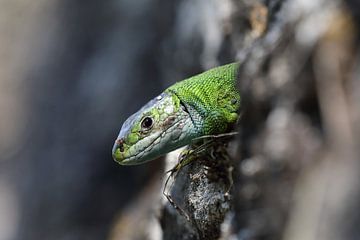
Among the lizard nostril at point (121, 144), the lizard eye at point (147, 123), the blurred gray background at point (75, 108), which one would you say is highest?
the lizard eye at point (147, 123)

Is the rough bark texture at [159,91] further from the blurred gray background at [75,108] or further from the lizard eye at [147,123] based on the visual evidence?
the lizard eye at [147,123]

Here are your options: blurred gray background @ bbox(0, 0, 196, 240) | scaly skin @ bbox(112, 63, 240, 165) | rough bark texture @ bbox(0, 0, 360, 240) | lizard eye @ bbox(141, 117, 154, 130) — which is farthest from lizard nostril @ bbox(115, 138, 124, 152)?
blurred gray background @ bbox(0, 0, 196, 240)

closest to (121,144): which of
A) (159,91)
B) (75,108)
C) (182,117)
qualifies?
(182,117)

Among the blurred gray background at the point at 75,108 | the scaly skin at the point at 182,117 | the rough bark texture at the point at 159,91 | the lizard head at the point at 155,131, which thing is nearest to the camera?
the rough bark texture at the point at 159,91

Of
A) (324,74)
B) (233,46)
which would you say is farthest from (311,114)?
(233,46)

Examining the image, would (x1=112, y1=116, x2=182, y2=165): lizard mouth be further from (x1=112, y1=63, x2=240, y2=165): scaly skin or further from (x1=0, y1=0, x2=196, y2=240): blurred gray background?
(x1=0, y1=0, x2=196, y2=240): blurred gray background

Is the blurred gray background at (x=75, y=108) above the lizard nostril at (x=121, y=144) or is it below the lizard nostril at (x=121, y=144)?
below

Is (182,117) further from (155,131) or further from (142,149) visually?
(142,149)

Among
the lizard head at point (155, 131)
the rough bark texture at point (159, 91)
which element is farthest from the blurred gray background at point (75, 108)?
the lizard head at point (155, 131)
